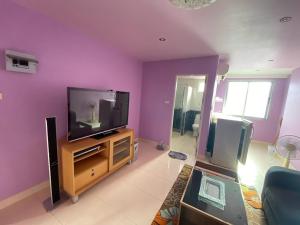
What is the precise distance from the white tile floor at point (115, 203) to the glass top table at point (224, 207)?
56 centimetres

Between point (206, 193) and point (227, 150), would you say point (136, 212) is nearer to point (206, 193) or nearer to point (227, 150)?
point (206, 193)

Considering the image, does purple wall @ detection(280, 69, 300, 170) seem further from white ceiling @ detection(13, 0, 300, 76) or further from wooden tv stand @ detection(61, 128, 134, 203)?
wooden tv stand @ detection(61, 128, 134, 203)

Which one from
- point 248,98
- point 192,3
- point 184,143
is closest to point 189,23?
point 192,3

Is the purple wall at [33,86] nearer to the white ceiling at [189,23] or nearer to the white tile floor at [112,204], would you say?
the white ceiling at [189,23]

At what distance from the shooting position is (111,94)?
2.46m

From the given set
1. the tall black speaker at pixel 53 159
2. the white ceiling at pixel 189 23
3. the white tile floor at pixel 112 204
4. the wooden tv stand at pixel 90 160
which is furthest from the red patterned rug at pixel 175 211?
the white ceiling at pixel 189 23

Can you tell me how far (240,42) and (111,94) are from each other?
86.6 inches

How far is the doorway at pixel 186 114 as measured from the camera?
414 cm

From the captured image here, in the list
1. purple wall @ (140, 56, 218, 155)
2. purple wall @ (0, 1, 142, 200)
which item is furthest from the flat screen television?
purple wall @ (140, 56, 218, 155)

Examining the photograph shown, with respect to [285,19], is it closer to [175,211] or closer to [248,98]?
[175,211]

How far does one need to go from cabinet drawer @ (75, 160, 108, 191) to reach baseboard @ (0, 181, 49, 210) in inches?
24.1

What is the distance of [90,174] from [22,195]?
2.75ft

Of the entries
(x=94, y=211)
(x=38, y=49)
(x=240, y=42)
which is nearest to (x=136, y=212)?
(x=94, y=211)

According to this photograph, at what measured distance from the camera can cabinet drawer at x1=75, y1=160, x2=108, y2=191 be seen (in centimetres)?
184
